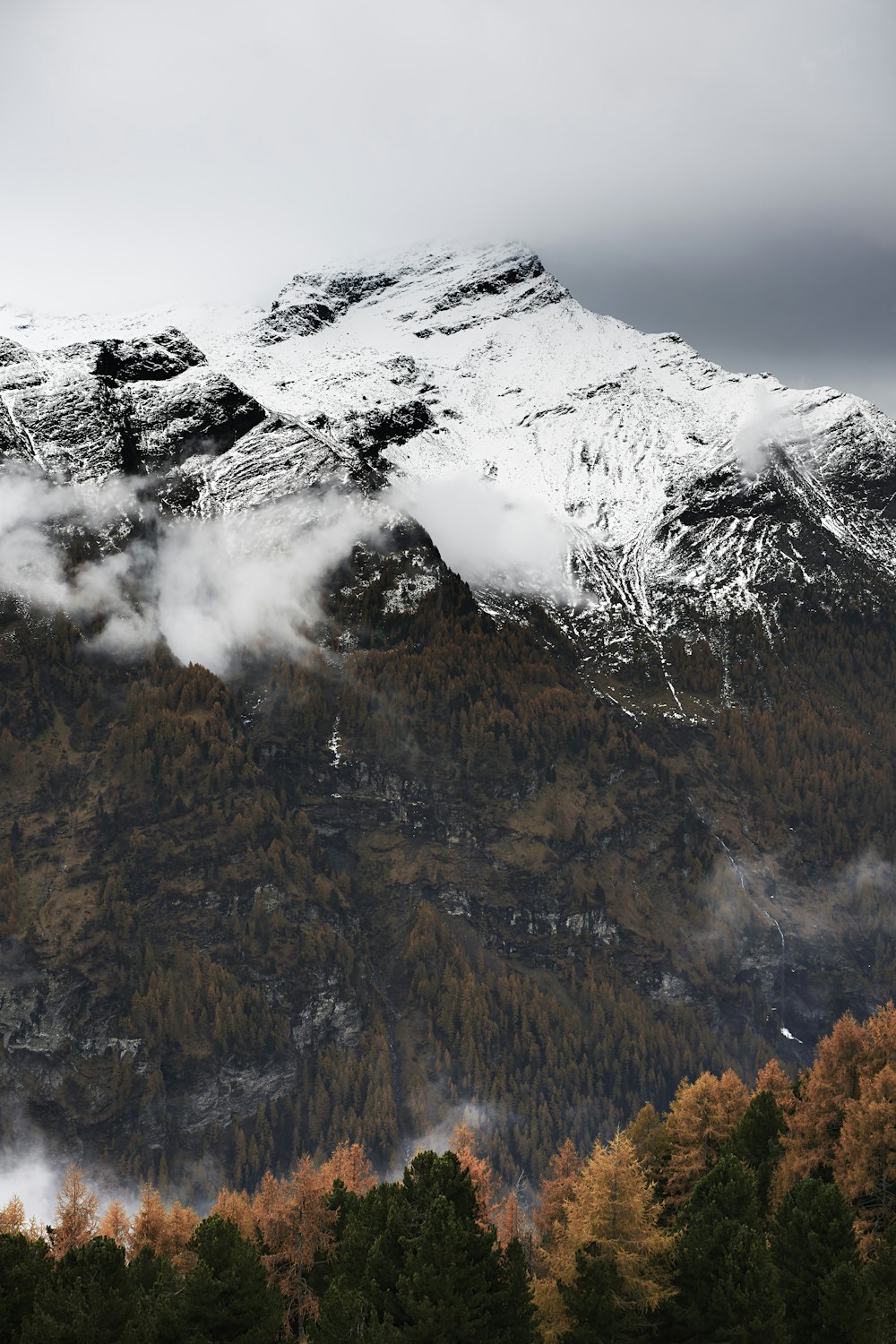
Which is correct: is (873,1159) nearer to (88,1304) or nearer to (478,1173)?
(478,1173)

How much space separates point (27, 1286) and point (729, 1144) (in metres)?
50.1

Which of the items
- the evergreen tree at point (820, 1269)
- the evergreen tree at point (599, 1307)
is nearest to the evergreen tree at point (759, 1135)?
the evergreen tree at point (820, 1269)

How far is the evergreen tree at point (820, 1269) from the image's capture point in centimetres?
6431

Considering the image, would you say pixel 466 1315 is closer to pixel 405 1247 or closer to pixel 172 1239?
pixel 405 1247

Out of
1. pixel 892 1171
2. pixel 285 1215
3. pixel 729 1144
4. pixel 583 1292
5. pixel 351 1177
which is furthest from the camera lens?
pixel 351 1177

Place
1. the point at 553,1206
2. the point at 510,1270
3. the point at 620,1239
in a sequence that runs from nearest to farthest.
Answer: the point at 510,1270 < the point at 620,1239 < the point at 553,1206

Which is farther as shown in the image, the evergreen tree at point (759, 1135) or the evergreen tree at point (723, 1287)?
the evergreen tree at point (759, 1135)

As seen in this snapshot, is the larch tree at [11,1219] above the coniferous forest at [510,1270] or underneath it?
underneath

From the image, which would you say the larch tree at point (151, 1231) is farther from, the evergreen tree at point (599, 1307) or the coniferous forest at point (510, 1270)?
the evergreen tree at point (599, 1307)

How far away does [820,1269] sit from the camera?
67250mm

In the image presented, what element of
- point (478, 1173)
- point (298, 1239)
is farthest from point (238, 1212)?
point (478, 1173)

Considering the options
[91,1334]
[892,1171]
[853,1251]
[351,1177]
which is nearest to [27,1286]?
[91,1334]

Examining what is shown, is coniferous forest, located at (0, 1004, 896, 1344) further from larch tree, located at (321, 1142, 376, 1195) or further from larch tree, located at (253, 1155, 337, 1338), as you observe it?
larch tree, located at (321, 1142, 376, 1195)

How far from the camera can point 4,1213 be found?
91.4 meters
